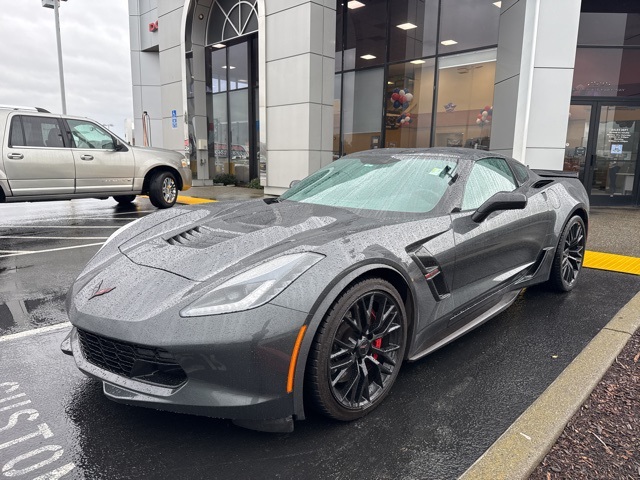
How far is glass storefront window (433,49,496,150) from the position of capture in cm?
1141

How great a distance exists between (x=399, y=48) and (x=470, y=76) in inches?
97.2

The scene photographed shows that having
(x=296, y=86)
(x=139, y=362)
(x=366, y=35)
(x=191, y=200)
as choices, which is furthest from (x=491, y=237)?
(x=366, y=35)

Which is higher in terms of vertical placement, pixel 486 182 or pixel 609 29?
pixel 609 29

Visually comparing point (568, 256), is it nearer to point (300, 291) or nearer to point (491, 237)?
point (491, 237)

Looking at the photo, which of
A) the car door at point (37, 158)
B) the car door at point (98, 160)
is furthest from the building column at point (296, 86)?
the car door at point (37, 158)

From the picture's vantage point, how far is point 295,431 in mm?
2172

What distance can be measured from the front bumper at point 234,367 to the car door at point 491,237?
127 cm

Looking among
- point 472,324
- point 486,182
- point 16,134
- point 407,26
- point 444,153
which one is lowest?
point 472,324

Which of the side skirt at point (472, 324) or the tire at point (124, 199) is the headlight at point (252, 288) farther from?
the tire at point (124, 199)

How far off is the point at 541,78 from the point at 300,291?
8.60 metres

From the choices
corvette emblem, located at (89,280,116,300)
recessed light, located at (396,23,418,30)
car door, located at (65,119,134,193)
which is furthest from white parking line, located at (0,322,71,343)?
recessed light, located at (396,23,418,30)

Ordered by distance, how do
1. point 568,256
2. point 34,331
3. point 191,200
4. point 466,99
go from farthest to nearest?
1. point 466,99
2. point 191,200
3. point 568,256
4. point 34,331

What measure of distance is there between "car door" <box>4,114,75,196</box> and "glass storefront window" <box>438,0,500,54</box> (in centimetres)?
957

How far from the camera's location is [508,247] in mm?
3232
